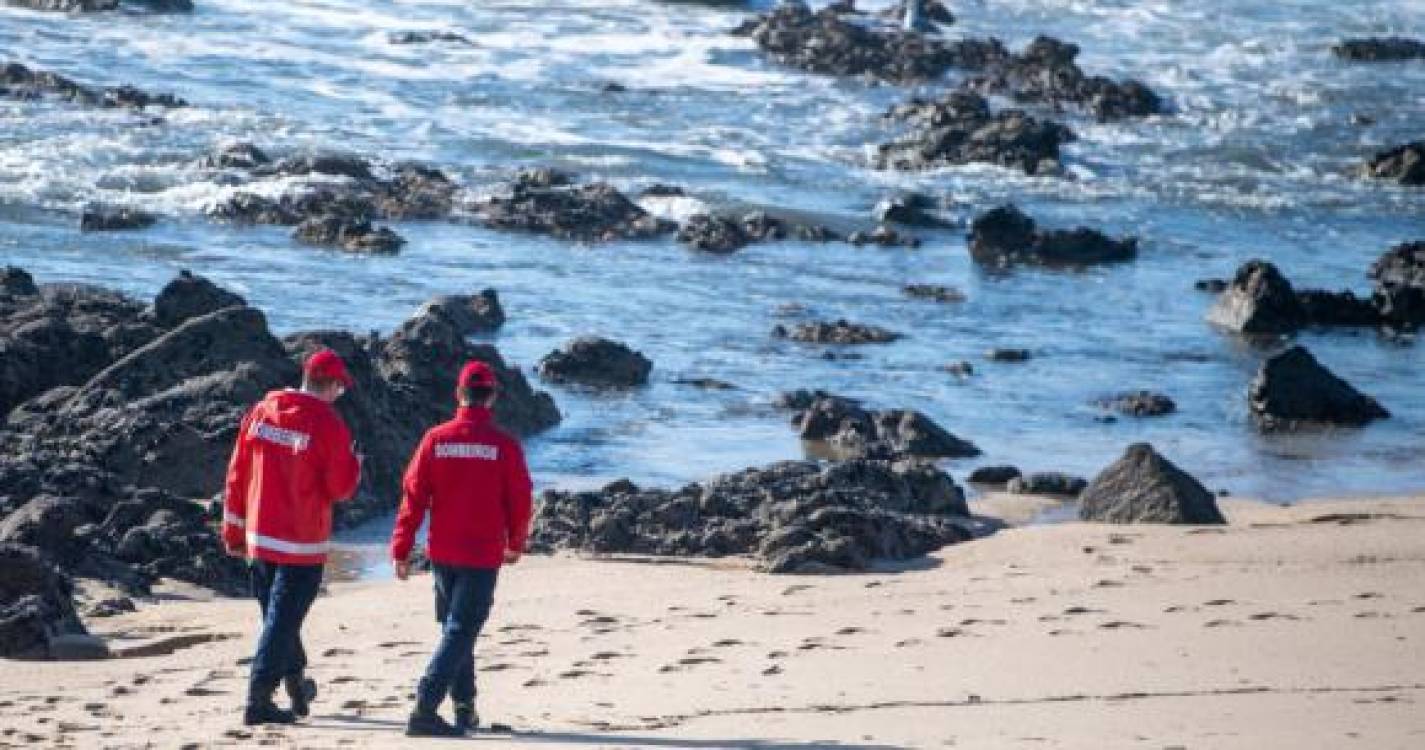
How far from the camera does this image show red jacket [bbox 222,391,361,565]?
920 centimetres

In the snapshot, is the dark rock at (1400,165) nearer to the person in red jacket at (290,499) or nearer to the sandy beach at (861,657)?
the sandy beach at (861,657)

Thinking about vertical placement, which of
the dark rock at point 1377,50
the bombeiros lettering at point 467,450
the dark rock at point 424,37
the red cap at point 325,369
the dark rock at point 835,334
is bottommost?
the dark rock at point 835,334

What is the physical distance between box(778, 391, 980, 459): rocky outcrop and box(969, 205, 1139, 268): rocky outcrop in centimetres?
849

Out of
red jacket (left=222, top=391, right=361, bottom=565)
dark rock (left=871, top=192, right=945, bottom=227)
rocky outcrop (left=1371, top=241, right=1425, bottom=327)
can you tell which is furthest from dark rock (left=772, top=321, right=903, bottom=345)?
A: red jacket (left=222, top=391, right=361, bottom=565)

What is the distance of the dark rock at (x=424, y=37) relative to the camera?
38.9 m

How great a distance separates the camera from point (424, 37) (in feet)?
128

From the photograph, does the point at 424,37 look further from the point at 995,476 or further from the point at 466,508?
the point at 466,508

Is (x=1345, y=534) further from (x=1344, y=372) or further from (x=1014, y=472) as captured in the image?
(x=1344, y=372)

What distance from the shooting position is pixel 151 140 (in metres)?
29.0

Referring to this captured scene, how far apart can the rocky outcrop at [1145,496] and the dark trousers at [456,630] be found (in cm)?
603

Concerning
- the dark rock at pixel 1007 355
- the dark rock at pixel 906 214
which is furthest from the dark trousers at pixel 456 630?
the dark rock at pixel 906 214

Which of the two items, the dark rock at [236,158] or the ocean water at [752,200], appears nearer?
the ocean water at [752,200]

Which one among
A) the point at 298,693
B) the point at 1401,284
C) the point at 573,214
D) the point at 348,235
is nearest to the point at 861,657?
the point at 298,693

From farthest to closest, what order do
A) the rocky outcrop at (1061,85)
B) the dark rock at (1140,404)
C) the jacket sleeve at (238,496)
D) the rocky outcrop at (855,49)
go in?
the rocky outcrop at (855,49) < the rocky outcrop at (1061,85) < the dark rock at (1140,404) < the jacket sleeve at (238,496)
